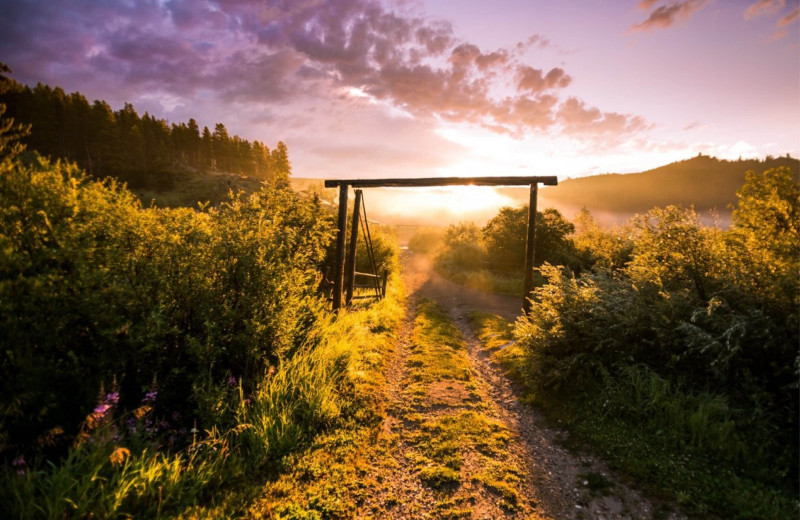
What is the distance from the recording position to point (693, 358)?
19.0ft

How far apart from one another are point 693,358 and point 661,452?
6.80 feet

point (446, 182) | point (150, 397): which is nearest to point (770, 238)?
point (446, 182)

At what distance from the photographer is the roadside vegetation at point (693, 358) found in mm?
4352

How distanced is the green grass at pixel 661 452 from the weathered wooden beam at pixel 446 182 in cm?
672

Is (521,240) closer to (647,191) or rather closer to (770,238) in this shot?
(770,238)

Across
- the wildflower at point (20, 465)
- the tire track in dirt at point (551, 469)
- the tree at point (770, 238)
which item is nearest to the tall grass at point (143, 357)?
the wildflower at point (20, 465)

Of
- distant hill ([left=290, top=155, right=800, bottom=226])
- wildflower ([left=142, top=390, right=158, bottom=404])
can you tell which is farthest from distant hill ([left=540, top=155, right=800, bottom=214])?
wildflower ([left=142, top=390, right=158, bottom=404])

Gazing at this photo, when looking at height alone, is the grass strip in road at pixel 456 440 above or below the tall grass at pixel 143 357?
below

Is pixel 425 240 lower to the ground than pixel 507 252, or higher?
lower

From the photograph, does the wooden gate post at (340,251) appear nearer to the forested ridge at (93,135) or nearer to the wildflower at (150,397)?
the wildflower at (150,397)

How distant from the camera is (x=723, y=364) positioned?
5074mm

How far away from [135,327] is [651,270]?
31.5ft

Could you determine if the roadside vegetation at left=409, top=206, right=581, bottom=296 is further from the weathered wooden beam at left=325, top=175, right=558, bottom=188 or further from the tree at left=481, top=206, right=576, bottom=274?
the weathered wooden beam at left=325, top=175, right=558, bottom=188

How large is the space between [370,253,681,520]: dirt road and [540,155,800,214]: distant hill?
3947 inches
